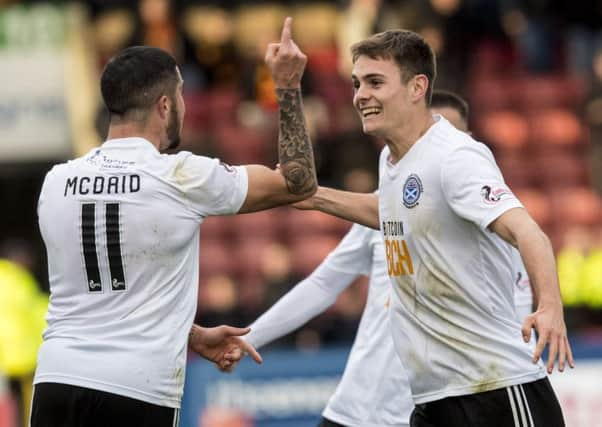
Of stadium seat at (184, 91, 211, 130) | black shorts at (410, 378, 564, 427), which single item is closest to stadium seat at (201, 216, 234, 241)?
stadium seat at (184, 91, 211, 130)

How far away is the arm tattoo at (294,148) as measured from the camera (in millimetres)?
5914

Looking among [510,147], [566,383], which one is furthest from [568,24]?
[566,383]

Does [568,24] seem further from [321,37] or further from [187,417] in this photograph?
[187,417]

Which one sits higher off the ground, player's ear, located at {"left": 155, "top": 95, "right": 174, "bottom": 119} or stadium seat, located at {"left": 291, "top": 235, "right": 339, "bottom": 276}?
stadium seat, located at {"left": 291, "top": 235, "right": 339, "bottom": 276}

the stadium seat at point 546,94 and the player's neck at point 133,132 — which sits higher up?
the stadium seat at point 546,94

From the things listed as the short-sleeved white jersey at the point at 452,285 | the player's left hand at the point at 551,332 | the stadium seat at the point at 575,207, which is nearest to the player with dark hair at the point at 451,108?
the short-sleeved white jersey at the point at 452,285

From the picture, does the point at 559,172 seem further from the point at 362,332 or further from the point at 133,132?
the point at 133,132

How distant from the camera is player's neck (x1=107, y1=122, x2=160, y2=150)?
19.0 feet

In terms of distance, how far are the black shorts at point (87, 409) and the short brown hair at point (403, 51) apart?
67.9 inches

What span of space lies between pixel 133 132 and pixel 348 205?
51.7 inches

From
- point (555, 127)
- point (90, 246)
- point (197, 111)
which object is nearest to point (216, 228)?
point (197, 111)

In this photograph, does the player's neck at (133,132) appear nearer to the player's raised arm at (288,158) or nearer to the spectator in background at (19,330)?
the player's raised arm at (288,158)

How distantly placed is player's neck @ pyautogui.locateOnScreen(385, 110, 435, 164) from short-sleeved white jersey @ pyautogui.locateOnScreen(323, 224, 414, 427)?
111cm

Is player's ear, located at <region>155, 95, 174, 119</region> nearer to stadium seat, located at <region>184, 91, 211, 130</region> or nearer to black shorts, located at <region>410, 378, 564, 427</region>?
black shorts, located at <region>410, 378, 564, 427</region>
